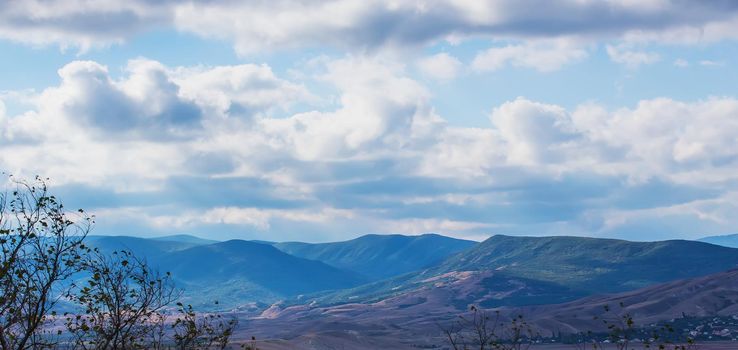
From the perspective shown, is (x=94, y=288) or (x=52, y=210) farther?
(x=94, y=288)

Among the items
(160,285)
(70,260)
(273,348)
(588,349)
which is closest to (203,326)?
(160,285)

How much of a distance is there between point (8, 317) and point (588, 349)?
177 metres

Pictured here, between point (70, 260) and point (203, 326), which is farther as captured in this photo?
point (203, 326)

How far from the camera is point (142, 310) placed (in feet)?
109

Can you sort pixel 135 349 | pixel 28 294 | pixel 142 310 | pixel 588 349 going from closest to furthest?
pixel 28 294, pixel 142 310, pixel 135 349, pixel 588 349

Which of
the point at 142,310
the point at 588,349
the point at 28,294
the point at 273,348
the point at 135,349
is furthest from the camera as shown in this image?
the point at 588,349

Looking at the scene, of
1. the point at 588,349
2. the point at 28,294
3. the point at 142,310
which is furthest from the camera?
the point at 588,349

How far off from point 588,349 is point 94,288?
173211 mm

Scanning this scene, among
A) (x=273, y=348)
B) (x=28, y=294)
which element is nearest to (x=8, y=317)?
(x=28, y=294)

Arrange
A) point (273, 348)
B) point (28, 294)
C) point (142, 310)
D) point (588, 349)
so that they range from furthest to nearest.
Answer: point (588, 349) → point (273, 348) → point (142, 310) → point (28, 294)

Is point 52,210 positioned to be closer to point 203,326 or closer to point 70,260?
point 70,260

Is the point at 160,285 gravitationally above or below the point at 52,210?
below

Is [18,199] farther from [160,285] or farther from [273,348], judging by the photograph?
[273,348]

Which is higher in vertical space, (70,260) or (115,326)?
(70,260)
